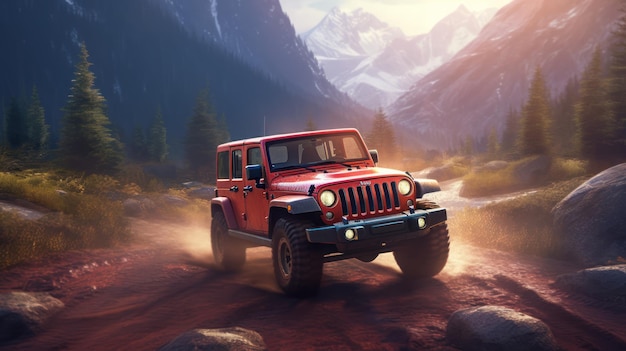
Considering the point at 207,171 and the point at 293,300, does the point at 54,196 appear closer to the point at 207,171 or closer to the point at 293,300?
the point at 293,300

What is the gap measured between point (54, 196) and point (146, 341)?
33.2 feet

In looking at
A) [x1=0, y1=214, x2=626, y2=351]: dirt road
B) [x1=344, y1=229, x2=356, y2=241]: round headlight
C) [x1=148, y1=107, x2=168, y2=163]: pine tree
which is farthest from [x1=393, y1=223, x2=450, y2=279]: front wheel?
[x1=148, y1=107, x2=168, y2=163]: pine tree

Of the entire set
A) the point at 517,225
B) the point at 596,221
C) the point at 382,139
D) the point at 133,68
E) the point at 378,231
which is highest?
the point at 133,68

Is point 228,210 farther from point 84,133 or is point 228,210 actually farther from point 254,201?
point 84,133

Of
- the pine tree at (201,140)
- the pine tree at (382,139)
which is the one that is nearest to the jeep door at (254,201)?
the pine tree at (201,140)

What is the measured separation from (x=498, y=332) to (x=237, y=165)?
6.01m

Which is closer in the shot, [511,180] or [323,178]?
[323,178]

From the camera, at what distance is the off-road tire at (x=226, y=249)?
10672 mm

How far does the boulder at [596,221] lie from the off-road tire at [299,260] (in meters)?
5.50

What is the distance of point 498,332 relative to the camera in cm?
582

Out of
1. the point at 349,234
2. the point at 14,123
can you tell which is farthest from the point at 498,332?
the point at 14,123

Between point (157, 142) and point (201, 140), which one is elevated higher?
point (157, 142)

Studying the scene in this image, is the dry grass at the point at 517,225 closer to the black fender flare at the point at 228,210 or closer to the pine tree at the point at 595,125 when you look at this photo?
the black fender flare at the point at 228,210

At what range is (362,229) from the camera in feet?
23.4
